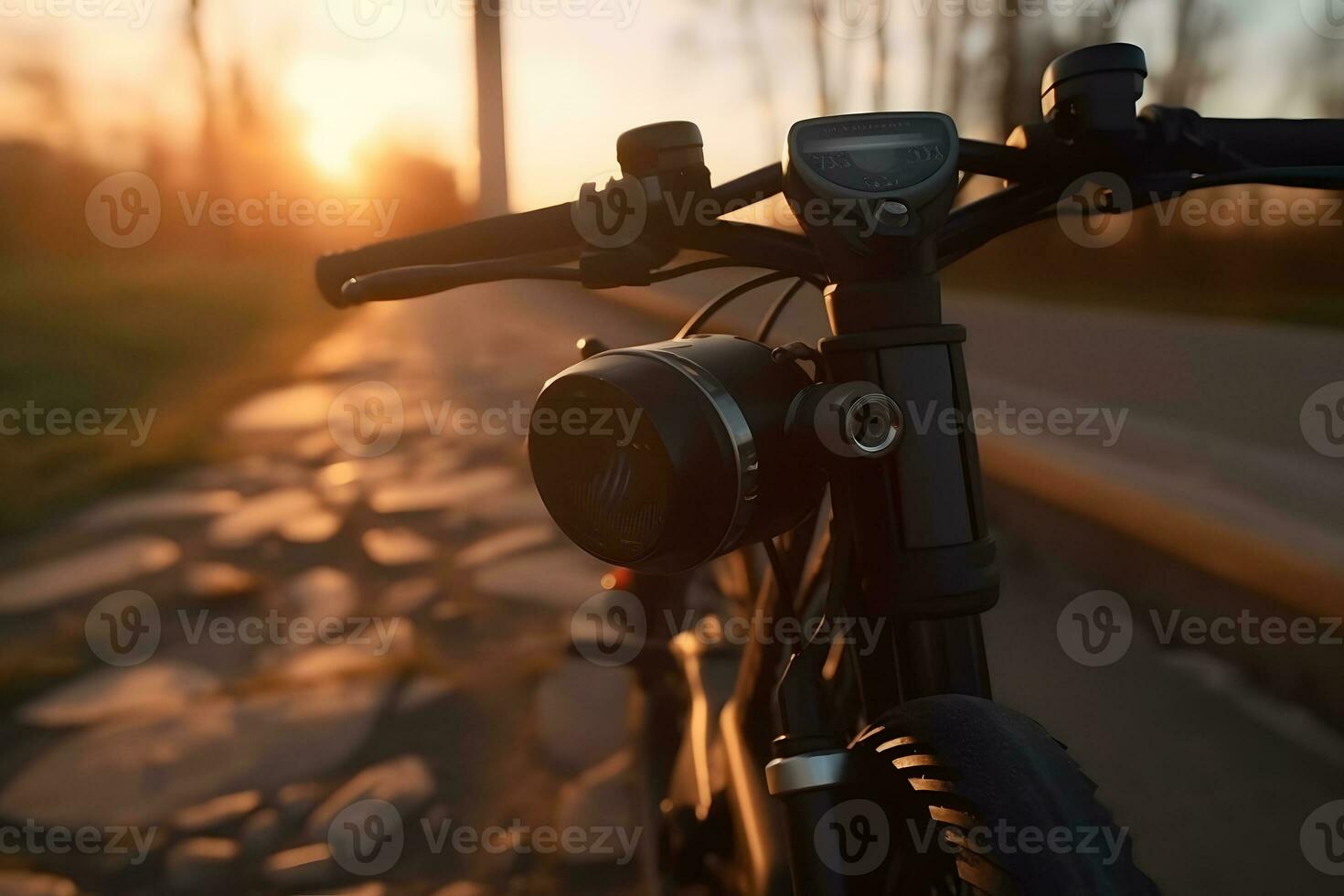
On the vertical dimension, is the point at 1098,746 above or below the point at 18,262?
below

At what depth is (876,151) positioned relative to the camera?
3.77 ft

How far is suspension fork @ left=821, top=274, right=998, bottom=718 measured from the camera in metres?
1.18

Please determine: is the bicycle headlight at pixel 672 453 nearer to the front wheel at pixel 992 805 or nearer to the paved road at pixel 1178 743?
the front wheel at pixel 992 805

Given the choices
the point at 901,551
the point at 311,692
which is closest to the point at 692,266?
the point at 901,551

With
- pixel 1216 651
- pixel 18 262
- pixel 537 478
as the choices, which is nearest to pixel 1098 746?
pixel 1216 651

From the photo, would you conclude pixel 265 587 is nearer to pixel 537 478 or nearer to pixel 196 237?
pixel 537 478

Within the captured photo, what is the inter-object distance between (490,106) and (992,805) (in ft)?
87.6

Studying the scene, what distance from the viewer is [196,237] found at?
2034 cm

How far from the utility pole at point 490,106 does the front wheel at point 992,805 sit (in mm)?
23298

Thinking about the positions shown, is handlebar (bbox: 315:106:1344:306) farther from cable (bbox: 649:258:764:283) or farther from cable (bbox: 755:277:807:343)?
cable (bbox: 755:277:807:343)

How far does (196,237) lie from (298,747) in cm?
1951

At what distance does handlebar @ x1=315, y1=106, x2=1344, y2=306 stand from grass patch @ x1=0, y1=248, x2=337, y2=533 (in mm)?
4564

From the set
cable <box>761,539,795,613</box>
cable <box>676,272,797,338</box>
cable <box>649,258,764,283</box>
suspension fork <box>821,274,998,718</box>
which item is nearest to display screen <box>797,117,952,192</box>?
suspension fork <box>821,274,998,718</box>

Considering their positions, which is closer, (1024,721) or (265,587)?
(1024,721)
